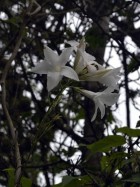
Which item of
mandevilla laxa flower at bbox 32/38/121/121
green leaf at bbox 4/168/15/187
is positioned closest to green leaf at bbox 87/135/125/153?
mandevilla laxa flower at bbox 32/38/121/121

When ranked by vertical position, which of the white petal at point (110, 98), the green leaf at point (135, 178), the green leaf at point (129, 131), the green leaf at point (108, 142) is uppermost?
the white petal at point (110, 98)

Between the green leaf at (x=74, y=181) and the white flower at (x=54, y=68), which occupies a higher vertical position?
the white flower at (x=54, y=68)

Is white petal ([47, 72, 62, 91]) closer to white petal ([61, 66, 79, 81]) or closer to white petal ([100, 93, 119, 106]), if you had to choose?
white petal ([61, 66, 79, 81])

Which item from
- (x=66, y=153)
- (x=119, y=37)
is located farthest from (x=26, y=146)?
(x=119, y=37)

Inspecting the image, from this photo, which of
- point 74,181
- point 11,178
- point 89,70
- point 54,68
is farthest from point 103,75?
point 11,178

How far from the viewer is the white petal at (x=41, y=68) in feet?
4.72

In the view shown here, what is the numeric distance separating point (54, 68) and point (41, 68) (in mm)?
38

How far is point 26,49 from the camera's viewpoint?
3.46 meters

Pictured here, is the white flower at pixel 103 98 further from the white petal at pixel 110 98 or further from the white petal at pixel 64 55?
the white petal at pixel 64 55

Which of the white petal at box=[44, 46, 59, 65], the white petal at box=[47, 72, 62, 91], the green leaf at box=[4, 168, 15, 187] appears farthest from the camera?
the green leaf at box=[4, 168, 15, 187]

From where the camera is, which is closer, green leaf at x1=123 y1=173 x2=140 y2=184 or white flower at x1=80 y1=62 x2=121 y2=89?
green leaf at x1=123 y1=173 x2=140 y2=184

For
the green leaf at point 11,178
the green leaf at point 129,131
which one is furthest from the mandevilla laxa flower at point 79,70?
the green leaf at point 11,178

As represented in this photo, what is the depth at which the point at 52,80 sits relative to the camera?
1394 millimetres

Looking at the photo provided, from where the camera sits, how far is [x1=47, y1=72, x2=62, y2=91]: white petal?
1363 mm
